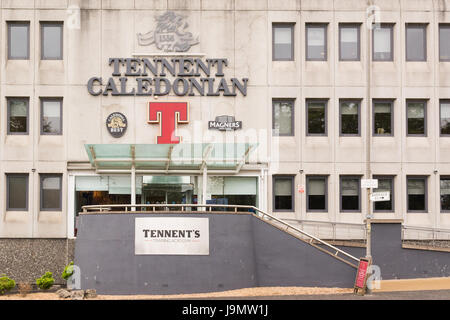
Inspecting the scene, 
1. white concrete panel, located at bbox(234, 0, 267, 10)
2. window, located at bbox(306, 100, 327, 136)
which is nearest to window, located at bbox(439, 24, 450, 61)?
window, located at bbox(306, 100, 327, 136)

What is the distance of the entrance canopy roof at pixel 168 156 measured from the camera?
2536 cm

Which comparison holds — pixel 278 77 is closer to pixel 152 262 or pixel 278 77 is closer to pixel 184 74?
pixel 184 74

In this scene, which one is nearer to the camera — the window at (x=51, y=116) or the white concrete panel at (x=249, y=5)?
the window at (x=51, y=116)

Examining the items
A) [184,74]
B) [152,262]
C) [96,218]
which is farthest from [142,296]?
[184,74]

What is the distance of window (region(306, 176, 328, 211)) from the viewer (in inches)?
1145

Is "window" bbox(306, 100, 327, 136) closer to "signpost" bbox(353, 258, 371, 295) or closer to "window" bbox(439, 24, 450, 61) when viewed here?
"window" bbox(439, 24, 450, 61)

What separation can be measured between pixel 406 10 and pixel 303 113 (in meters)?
6.57

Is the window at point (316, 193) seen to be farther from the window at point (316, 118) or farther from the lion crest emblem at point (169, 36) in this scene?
the lion crest emblem at point (169, 36)

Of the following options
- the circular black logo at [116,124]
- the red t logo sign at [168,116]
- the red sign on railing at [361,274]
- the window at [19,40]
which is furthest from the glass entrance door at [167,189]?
the red sign on railing at [361,274]

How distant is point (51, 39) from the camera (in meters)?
29.0

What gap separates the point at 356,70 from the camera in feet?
96.3

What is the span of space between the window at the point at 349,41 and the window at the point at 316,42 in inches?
29.7

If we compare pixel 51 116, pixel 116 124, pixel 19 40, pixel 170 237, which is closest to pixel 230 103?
pixel 116 124

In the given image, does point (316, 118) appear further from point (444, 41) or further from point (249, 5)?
point (444, 41)
